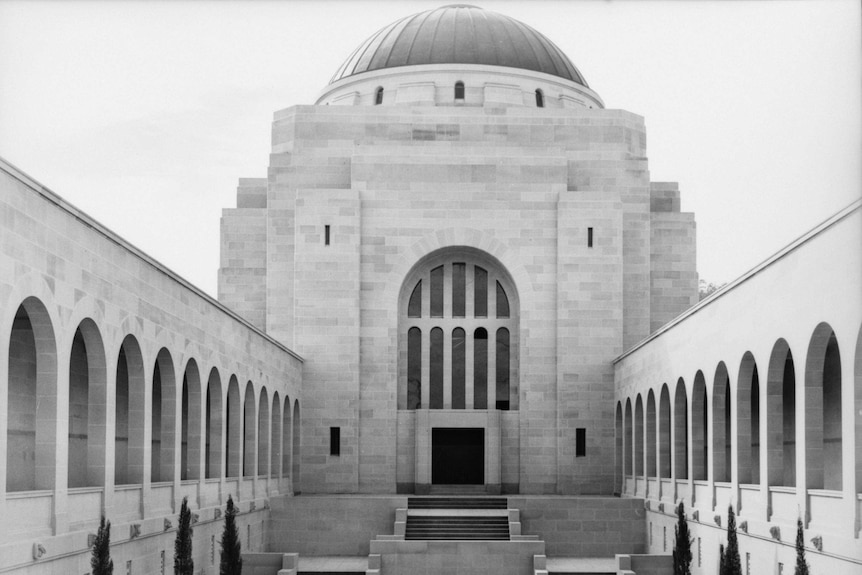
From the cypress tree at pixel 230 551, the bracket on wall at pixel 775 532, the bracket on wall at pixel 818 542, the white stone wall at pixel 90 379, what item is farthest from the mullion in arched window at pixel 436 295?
the bracket on wall at pixel 818 542

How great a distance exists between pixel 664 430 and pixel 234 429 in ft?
38.2

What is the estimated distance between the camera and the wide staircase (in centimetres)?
3638

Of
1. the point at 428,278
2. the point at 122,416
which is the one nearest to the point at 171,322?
the point at 122,416

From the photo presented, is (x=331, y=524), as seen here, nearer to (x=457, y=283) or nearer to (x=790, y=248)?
(x=457, y=283)

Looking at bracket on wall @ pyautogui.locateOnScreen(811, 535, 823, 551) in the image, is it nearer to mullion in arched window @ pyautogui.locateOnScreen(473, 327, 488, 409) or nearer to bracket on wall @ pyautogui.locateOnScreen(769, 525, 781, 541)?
bracket on wall @ pyautogui.locateOnScreen(769, 525, 781, 541)

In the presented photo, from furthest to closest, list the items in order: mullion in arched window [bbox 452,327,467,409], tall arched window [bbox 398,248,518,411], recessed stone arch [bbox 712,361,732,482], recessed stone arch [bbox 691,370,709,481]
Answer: mullion in arched window [bbox 452,327,467,409]
tall arched window [bbox 398,248,518,411]
recessed stone arch [bbox 691,370,709,481]
recessed stone arch [bbox 712,361,732,482]

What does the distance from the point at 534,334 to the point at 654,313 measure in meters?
5.34

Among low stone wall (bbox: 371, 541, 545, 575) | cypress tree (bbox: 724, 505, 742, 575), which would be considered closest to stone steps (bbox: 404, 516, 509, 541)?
low stone wall (bbox: 371, 541, 545, 575)

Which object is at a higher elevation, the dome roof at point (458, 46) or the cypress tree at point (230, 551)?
the dome roof at point (458, 46)

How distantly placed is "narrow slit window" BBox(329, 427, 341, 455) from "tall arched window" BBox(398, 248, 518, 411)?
99.1 inches

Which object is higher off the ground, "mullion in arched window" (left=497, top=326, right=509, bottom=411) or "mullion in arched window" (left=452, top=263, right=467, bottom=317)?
"mullion in arched window" (left=452, top=263, right=467, bottom=317)

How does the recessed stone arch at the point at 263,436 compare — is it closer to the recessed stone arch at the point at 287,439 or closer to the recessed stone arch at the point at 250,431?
the recessed stone arch at the point at 250,431

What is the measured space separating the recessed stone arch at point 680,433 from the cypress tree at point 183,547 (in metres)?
13.4

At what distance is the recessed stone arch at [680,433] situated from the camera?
32.7 m
